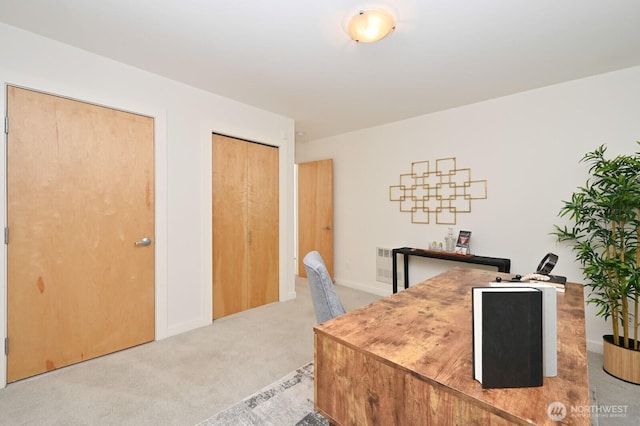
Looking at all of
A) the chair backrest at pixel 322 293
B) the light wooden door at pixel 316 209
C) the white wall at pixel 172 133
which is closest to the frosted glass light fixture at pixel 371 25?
the chair backrest at pixel 322 293

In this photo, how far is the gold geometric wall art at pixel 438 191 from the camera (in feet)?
10.9

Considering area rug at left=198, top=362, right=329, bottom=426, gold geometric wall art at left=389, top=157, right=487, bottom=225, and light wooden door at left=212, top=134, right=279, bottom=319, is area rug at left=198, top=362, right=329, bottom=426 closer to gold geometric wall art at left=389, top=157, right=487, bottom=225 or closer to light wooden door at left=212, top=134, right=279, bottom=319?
light wooden door at left=212, top=134, right=279, bottom=319

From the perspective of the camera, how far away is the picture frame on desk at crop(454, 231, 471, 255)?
3162mm

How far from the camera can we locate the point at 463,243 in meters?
3.21

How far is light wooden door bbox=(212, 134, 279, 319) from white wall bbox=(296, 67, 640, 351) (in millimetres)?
1441

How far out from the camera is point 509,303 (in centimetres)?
78

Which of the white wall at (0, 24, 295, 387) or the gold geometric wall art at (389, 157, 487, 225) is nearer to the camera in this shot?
the white wall at (0, 24, 295, 387)

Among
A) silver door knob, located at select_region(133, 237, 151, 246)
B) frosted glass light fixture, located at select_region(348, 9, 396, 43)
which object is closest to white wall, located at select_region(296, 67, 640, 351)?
frosted glass light fixture, located at select_region(348, 9, 396, 43)

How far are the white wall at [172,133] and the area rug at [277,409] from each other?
136 centimetres

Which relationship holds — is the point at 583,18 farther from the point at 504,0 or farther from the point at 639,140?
the point at 639,140

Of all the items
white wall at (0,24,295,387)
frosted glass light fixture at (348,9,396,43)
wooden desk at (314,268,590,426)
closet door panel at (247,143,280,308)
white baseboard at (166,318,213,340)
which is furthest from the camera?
closet door panel at (247,143,280,308)

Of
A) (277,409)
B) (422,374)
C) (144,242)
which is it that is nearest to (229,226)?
(144,242)

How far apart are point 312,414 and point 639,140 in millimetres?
3355

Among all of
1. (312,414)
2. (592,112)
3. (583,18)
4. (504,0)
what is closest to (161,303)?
(312,414)
